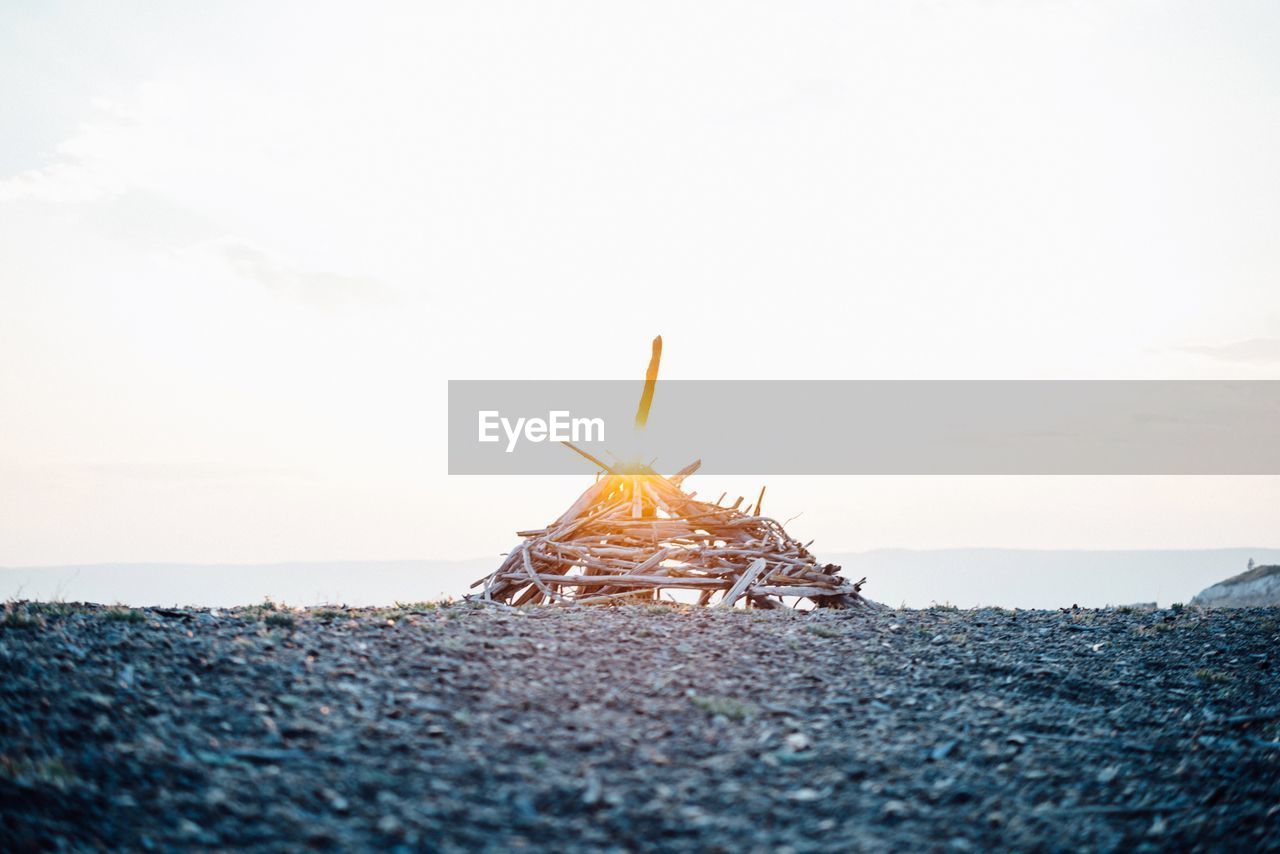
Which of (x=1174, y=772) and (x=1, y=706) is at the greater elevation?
(x=1, y=706)

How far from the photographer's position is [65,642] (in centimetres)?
718

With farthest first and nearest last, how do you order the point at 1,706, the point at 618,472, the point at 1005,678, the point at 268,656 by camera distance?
1. the point at 618,472
2. the point at 1005,678
3. the point at 268,656
4. the point at 1,706

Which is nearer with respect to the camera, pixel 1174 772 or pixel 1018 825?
pixel 1018 825

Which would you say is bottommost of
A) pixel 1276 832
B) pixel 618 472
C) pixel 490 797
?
pixel 1276 832

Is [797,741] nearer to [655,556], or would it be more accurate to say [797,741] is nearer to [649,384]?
[655,556]

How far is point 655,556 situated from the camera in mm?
13523

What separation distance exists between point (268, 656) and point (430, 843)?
9.73ft

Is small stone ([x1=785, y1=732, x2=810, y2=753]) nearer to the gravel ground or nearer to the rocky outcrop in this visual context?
the gravel ground

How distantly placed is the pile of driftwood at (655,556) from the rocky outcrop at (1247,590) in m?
9.27

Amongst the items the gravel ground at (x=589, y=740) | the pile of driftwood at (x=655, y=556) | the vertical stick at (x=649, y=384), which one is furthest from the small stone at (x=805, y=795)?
the vertical stick at (x=649, y=384)

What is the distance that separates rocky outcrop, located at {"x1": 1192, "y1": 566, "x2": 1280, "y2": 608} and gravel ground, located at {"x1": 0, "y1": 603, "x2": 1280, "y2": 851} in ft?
35.0

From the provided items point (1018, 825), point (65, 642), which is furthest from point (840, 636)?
point (65, 642)

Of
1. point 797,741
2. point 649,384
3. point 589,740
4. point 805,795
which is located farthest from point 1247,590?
point 589,740

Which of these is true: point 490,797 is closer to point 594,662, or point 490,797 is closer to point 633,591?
point 594,662
